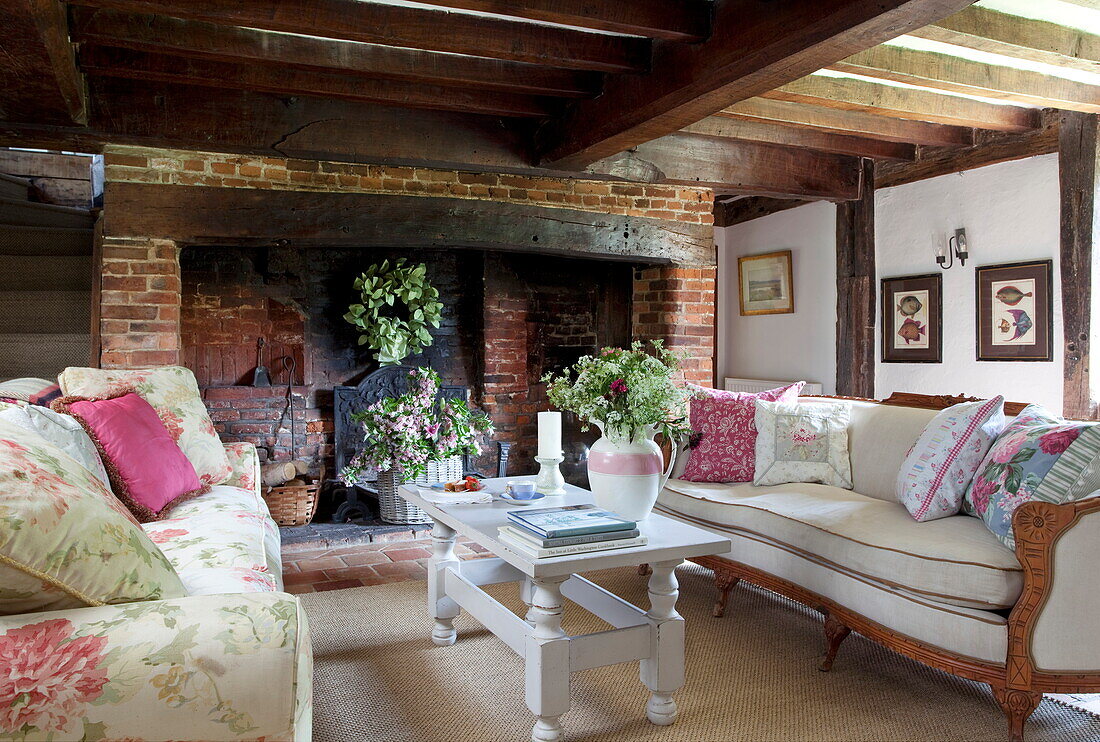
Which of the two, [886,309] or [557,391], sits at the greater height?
[886,309]

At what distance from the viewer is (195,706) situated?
115cm

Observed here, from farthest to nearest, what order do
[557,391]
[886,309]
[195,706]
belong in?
Answer: [886,309] → [557,391] → [195,706]

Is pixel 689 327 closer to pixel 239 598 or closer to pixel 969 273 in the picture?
pixel 969 273

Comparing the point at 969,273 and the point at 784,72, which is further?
the point at 969,273

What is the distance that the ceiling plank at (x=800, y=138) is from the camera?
409 centimetres

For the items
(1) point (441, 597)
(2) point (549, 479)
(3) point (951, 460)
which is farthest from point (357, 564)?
(3) point (951, 460)

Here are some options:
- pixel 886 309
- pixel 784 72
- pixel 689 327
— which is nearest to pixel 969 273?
pixel 886 309

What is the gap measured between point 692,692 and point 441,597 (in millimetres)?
945

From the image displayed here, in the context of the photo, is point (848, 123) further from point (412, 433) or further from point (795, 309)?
point (412, 433)

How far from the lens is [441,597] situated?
284 centimetres

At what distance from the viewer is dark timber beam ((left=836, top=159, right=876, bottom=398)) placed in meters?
5.36

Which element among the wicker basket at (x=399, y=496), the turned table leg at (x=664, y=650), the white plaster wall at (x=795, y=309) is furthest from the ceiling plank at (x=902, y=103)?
the wicker basket at (x=399, y=496)

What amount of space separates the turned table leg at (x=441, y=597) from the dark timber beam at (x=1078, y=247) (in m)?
3.26

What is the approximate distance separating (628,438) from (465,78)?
1.73 m
